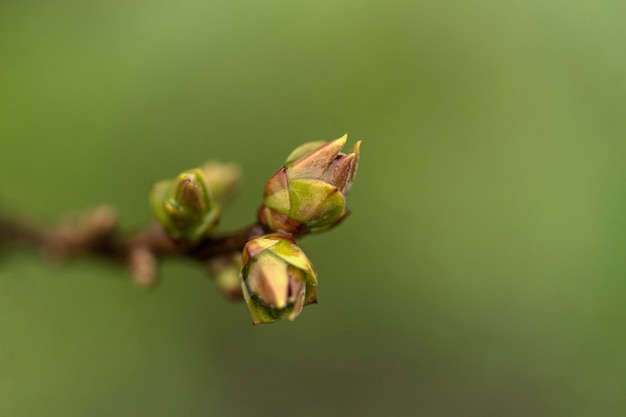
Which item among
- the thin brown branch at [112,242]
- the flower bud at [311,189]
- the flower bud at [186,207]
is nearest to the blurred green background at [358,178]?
the thin brown branch at [112,242]

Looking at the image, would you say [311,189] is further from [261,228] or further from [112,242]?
[112,242]

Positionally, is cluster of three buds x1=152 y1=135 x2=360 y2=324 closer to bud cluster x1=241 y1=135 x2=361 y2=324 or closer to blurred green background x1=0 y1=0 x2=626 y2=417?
bud cluster x1=241 y1=135 x2=361 y2=324

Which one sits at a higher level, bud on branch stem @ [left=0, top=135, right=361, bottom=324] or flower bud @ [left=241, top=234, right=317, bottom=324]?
bud on branch stem @ [left=0, top=135, right=361, bottom=324]

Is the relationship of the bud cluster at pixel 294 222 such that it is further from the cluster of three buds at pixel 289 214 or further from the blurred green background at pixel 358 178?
the blurred green background at pixel 358 178

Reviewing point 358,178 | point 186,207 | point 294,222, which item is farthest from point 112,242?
point 358,178

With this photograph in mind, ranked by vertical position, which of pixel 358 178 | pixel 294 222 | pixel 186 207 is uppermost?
pixel 358 178

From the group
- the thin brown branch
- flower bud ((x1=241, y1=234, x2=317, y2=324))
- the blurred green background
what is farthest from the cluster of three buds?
the blurred green background
